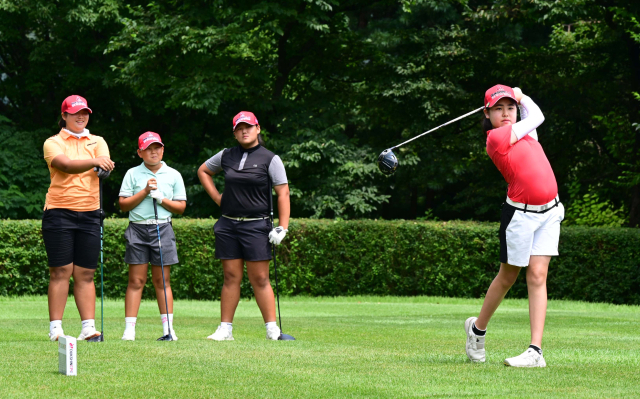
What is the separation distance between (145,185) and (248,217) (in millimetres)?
1029

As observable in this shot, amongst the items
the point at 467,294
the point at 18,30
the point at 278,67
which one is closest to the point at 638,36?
the point at 467,294

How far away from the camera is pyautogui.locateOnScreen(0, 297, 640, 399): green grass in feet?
15.4

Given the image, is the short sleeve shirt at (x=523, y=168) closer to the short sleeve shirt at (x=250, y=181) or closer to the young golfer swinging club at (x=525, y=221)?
the young golfer swinging club at (x=525, y=221)

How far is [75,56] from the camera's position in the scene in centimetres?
2512

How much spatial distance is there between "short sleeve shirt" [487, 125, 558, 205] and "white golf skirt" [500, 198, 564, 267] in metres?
0.10

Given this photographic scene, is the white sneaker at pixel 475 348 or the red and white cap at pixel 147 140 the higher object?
A: the red and white cap at pixel 147 140

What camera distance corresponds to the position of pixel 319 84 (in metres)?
26.1

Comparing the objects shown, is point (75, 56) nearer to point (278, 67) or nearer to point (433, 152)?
point (278, 67)

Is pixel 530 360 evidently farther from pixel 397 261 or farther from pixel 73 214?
pixel 397 261

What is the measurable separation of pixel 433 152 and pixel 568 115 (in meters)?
4.08

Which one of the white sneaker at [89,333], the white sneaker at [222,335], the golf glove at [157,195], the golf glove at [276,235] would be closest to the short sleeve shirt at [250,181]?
the golf glove at [276,235]

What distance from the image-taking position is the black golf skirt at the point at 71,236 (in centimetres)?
720

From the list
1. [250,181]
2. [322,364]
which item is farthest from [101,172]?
[322,364]

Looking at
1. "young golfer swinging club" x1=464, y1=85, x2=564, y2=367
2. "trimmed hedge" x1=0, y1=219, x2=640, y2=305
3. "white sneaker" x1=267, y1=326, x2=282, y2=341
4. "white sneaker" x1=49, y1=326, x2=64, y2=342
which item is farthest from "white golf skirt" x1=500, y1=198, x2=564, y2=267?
"trimmed hedge" x1=0, y1=219, x2=640, y2=305
